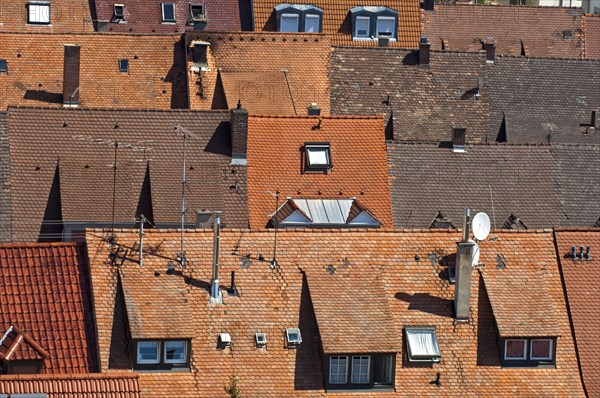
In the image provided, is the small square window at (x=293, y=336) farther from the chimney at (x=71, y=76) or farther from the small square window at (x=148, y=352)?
the chimney at (x=71, y=76)

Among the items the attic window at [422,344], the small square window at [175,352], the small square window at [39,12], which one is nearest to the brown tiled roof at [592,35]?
the small square window at [39,12]

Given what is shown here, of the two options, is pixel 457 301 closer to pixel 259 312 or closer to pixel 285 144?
pixel 259 312

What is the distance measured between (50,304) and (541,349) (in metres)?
12.4

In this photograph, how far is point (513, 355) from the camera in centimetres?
6016

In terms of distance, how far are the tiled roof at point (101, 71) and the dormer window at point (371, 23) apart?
45.4 feet

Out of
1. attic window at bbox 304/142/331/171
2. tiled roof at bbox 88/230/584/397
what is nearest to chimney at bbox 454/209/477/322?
tiled roof at bbox 88/230/584/397

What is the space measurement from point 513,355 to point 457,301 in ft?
6.39

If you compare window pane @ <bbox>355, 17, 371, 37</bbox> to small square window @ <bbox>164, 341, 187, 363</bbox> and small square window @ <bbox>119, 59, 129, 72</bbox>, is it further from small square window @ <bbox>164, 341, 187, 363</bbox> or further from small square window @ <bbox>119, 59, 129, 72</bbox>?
small square window @ <bbox>164, 341, 187, 363</bbox>

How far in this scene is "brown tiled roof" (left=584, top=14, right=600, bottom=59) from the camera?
347ft

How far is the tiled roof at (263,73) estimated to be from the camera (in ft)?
287

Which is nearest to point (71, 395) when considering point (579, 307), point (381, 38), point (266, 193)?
point (579, 307)

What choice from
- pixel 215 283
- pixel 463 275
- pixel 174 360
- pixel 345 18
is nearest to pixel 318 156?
pixel 463 275

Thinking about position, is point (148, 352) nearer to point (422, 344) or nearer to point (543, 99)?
point (422, 344)

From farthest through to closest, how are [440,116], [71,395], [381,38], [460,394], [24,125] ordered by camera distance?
[381,38] < [440,116] < [24,125] < [460,394] < [71,395]
